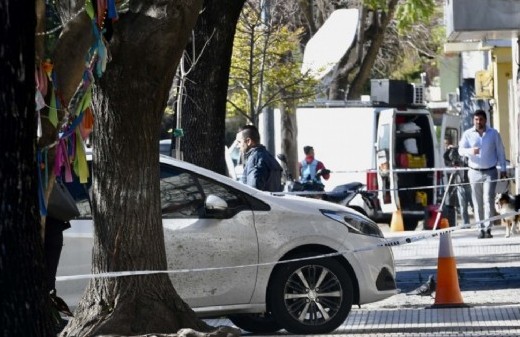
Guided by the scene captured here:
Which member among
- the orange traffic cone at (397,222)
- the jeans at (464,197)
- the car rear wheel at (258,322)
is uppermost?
the jeans at (464,197)

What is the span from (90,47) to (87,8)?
38 cm

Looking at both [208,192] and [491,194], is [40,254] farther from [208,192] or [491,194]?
[491,194]

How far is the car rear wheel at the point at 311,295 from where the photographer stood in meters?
10.8

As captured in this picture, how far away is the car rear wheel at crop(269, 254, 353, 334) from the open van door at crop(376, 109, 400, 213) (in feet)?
41.0

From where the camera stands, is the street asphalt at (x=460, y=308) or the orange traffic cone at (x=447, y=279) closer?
the street asphalt at (x=460, y=308)

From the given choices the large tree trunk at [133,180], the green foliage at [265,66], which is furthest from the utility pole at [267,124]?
the large tree trunk at [133,180]

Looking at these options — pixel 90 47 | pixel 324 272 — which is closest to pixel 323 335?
pixel 324 272

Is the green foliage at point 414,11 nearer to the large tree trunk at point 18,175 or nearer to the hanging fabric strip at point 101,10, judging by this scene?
the hanging fabric strip at point 101,10

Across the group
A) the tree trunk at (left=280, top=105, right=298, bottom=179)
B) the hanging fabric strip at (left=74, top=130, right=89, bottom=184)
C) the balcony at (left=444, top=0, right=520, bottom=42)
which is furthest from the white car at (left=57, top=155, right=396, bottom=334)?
the tree trunk at (left=280, top=105, right=298, bottom=179)

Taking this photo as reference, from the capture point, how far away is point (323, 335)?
1081 centimetres

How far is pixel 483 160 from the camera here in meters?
18.5

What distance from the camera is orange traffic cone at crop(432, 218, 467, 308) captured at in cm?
1216

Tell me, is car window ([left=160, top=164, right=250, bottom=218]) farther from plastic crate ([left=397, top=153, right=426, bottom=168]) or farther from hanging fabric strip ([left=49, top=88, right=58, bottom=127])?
plastic crate ([left=397, top=153, right=426, bottom=168])

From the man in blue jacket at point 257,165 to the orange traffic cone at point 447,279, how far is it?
268 cm
